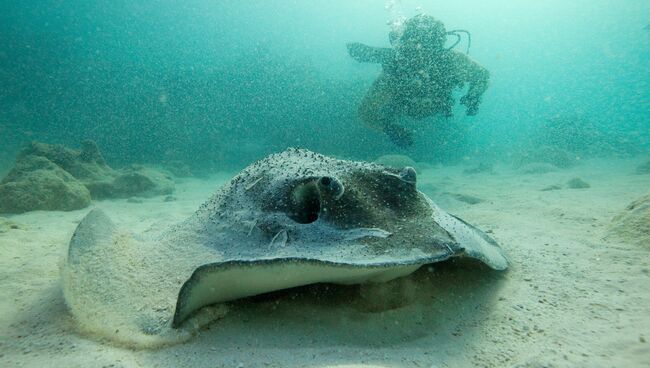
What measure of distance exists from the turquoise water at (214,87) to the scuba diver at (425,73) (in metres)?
6.69

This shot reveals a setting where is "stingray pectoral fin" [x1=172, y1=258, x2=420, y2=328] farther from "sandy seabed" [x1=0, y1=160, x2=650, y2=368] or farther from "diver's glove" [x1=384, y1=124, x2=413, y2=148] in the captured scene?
"diver's glove" [x1=384, y1=124, x2=413, y2=148]

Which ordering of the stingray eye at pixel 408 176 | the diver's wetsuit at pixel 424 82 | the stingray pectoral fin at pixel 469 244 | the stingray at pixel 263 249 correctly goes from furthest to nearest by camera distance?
the diver's wetsuit at pixel 424 82
the stingray eye at pixel 408 176
the stingray pectoral fin at pixel 469 244
the stingray at pixel 263 249

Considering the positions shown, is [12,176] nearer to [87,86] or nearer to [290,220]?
[290,220]

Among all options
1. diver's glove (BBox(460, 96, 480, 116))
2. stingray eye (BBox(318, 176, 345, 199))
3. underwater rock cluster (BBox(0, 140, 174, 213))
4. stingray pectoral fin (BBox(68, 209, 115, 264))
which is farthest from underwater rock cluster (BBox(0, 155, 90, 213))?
diver's glove (BBox(460, 96, 480, 116))

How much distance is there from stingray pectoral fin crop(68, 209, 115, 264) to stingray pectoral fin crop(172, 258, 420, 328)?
1.03 meters

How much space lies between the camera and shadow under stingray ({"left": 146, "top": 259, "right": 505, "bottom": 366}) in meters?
1.85

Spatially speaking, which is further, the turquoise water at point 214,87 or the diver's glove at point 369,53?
the turquoise water at point 214,87

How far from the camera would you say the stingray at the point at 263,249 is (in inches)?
68.5

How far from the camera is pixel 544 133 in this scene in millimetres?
29297

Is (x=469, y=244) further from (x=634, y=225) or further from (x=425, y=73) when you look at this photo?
(x=425, y=73)

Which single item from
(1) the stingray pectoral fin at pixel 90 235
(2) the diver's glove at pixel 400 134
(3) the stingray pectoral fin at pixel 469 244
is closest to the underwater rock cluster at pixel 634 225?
(3) the stingray pectoral fin at pixel 469 244

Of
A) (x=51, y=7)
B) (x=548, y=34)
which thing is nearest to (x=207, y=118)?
(x=51, y=7)

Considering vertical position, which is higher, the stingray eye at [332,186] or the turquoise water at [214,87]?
the turquoise water at [214,87]

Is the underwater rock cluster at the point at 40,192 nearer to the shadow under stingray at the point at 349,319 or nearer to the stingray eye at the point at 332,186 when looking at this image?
the shadow under stingray at the point at 349,319
